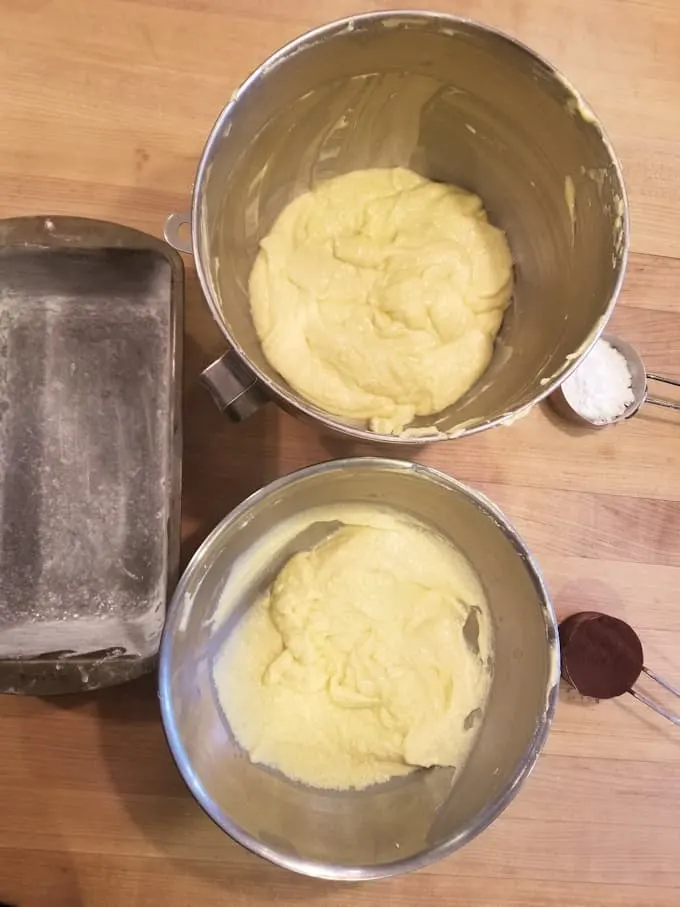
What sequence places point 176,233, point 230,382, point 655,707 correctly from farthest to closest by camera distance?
point 655,707 → point 176,233 → point 230,382

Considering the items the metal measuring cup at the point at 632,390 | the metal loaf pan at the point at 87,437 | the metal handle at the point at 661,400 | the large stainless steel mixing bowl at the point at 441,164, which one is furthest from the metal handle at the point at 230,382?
the metal handle at the point at 661,400

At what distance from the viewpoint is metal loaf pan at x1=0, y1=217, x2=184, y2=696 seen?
836mm

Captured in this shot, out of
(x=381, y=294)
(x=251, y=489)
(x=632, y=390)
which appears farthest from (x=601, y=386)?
(x=251, y=489)

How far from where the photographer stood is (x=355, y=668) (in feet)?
2.69

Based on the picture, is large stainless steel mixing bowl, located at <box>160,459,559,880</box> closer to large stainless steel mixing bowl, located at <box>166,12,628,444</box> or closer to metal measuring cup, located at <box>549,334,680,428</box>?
large stainless steel mixing bowl, located at <box>166,12,628,444</box>

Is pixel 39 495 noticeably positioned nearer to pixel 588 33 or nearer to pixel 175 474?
pixel 175 474

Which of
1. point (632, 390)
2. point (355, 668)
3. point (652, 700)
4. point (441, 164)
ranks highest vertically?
point (441, 164)

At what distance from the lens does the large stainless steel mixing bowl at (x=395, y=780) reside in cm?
70

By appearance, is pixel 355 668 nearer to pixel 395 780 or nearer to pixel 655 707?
pixel 395 780

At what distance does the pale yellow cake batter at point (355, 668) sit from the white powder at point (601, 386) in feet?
0.83

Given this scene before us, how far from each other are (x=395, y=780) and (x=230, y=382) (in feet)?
1.50

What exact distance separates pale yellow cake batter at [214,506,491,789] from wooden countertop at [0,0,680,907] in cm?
14

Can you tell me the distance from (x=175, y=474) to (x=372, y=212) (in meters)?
0.36

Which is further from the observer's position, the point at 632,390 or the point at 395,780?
the point at 632,390
